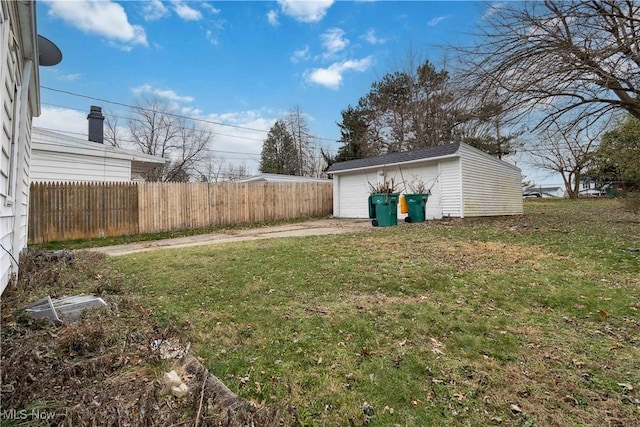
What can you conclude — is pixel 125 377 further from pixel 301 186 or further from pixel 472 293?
pixel 301 186

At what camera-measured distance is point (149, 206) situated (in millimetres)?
10695

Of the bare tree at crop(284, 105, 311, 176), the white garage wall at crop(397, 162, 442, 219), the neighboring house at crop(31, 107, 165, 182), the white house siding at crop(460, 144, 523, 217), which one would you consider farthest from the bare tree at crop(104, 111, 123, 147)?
the white house siding at crop(460, 144, 523, 217)

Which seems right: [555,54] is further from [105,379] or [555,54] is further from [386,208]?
[105,379]

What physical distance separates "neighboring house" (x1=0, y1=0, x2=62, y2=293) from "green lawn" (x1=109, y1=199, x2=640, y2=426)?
1340 mm

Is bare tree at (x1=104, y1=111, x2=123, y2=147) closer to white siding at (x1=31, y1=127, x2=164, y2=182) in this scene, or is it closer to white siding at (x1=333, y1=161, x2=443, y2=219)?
white siding at (x1=31, y1=127, x2=164, y2=182)

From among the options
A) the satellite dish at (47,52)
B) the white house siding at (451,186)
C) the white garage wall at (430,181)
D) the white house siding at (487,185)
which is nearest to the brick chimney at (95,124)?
the satellite dish at (47,52)

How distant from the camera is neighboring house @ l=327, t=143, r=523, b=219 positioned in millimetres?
11883

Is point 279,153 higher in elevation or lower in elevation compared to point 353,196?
higher

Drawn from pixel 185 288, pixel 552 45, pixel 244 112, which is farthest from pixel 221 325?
pixel 244 112

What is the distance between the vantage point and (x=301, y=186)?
15555 mm

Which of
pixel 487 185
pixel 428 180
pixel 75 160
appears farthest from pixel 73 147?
pixel 487 185

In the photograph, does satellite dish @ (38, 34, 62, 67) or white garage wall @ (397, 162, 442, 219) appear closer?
satellite dish @ (38, 34, 62, 67)

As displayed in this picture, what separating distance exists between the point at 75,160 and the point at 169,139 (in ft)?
61.0

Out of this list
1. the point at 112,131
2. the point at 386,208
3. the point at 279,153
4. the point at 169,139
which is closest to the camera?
the point at 386,208
